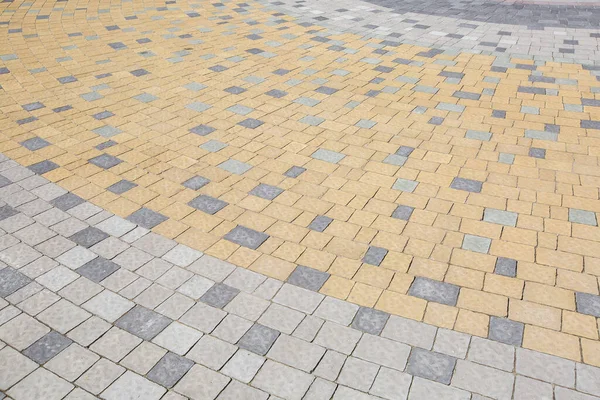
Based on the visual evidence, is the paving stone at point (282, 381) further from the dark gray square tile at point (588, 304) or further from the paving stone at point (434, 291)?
the dark gray square tile at point (588, 304)

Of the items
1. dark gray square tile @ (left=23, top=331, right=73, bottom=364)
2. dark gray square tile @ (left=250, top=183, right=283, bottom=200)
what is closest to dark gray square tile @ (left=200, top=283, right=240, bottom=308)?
dark gray square tile @ (left=23, top=331, right=73, bottom=364)

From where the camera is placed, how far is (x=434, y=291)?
11.2ft

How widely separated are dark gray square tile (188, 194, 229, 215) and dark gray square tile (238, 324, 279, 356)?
1.37 meters

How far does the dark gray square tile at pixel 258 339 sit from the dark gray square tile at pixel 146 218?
4.63 feet

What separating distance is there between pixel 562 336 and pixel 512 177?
1.90m

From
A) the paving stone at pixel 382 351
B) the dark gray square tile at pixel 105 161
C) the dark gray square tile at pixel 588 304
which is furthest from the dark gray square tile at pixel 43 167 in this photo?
the dark gray square tile at pixel 588 304

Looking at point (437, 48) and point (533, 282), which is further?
point (437, 48)

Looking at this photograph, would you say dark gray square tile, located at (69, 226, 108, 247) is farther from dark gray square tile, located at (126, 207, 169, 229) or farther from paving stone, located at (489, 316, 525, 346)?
paving stone, located at (489, 316, 525, 346)

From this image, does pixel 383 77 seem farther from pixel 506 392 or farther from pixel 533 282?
pixel 506 392

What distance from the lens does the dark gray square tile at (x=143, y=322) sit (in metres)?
3.10

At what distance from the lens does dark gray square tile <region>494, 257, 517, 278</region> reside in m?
3.55

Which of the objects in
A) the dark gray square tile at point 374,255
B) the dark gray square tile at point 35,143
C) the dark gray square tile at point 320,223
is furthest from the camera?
the dark gray square tile at point 35,143

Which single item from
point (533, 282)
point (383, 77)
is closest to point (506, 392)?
point (533, 282)

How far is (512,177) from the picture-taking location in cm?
462
